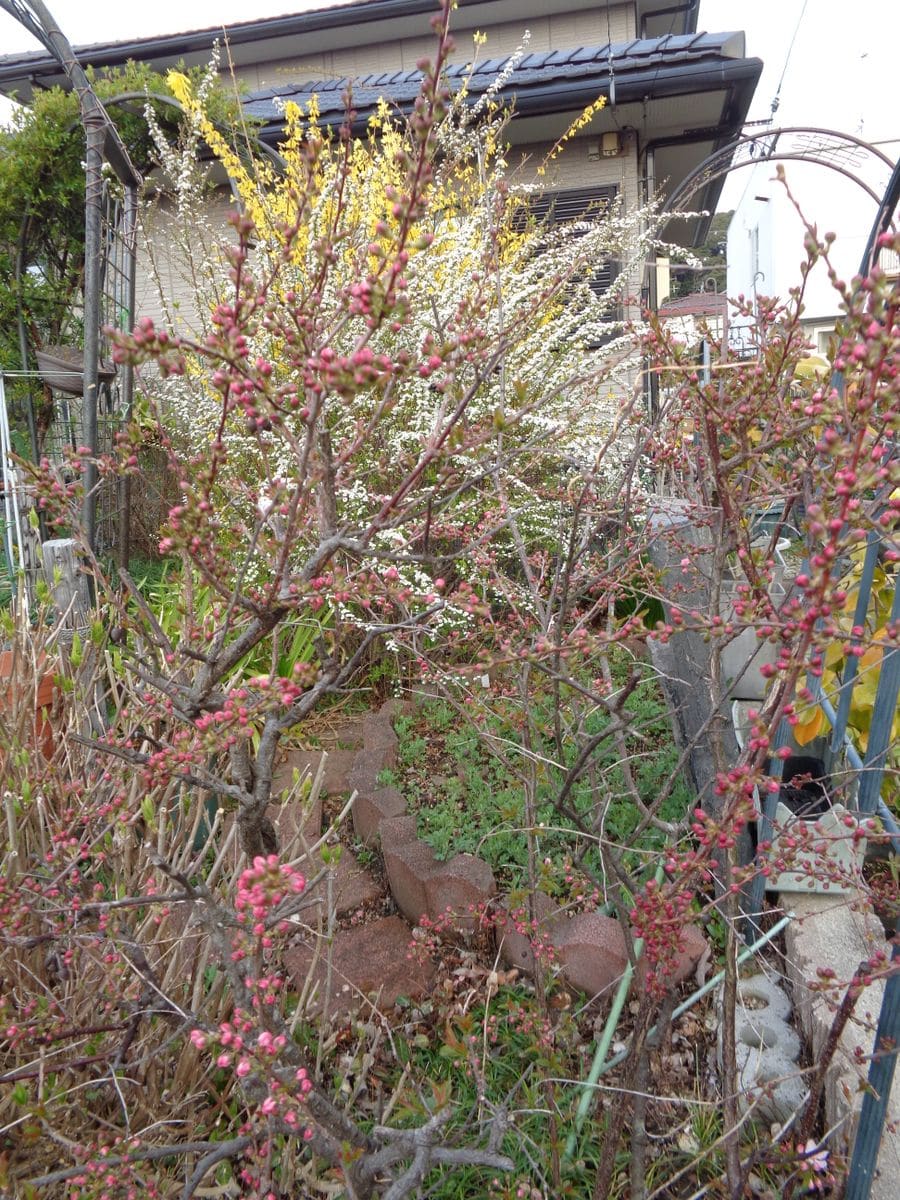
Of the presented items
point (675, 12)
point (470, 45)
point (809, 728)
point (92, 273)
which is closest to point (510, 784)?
point (809, 728)

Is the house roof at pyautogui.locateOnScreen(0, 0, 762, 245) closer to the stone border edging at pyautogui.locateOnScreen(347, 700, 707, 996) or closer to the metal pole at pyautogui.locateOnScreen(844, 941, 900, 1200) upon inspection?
the stone border edging at pyautogui.locateOnScreen(347, 700, 707, 996)

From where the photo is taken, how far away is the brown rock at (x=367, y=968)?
1.98 metres

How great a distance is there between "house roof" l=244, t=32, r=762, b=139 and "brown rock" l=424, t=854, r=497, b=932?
591 centimetres

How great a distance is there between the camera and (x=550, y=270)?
4.12 meters

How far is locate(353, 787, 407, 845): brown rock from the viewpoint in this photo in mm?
2578

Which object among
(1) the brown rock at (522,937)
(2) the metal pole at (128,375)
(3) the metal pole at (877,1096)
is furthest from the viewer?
(2) the metal pole at (128,375)

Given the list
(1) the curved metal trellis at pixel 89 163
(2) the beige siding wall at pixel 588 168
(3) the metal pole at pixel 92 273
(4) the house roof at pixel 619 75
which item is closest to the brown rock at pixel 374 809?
(1) the curved metal trellis at pixel 89 163

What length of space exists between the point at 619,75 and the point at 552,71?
2.03 feet

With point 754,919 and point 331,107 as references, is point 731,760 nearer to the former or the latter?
point 754,919

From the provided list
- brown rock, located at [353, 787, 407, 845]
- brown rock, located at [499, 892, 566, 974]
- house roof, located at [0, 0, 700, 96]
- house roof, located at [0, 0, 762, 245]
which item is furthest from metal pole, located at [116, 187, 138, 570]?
house roof, located at [0, 0, 700, 96]

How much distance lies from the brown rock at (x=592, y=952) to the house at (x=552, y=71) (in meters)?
4.75

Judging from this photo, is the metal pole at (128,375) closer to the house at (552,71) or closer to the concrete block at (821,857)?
the house at (552,71)

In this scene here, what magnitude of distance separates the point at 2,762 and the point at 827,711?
6.61 feet

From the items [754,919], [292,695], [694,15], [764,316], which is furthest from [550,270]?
[694,15]
